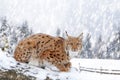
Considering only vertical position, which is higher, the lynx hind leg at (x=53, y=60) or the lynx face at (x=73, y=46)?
the lynx face at (x=73, y=46)

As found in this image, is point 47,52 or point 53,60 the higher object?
point 47,52

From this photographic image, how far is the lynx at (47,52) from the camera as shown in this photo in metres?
14.4

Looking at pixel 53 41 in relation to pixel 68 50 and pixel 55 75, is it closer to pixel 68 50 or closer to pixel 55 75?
pixel 68 50

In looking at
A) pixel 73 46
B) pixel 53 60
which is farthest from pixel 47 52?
pixel 73 46

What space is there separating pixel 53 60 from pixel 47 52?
1.12 ft

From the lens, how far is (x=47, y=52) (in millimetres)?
14531

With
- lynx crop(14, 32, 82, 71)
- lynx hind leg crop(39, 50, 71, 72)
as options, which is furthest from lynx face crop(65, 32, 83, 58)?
lynx hind leg crop(39, 50, 71, 72)

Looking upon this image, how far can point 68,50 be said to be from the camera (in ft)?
46.6

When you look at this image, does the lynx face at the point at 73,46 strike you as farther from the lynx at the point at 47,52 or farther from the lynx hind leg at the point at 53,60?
the lynx hind leg at the point at 53,60

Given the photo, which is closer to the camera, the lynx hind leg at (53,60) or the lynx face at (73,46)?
the lynx face at (73,46)

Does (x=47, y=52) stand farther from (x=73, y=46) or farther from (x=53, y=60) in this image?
(x=73, y=46)

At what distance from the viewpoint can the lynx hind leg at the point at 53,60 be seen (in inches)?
568

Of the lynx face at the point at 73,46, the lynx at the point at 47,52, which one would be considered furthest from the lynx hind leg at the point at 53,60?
the lynx face at the point at 73,46

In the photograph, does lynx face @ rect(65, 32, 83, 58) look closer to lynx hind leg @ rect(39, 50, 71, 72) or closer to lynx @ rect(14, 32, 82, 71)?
lynx @ rect(14, 32, 82, 71)
